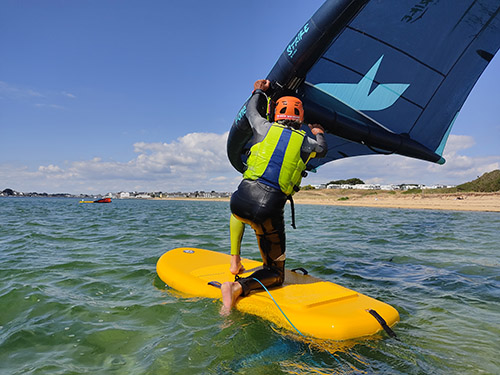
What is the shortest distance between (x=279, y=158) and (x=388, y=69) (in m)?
3.46

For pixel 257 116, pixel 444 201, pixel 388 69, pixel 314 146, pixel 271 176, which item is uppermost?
pixel 388 69

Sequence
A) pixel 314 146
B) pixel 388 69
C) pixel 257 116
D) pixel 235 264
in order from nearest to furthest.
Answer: pixel 314 146 < pixel 257 116 < pixel 235 264 < pixel 388 69

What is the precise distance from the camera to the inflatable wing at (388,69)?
420 centimetres

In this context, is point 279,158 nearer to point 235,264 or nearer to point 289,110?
point 289,110

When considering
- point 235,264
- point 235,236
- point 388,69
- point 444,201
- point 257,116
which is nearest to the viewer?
point 257,116

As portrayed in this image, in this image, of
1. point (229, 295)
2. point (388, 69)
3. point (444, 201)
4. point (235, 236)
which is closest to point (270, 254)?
point (235, 236)

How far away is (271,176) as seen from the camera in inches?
112

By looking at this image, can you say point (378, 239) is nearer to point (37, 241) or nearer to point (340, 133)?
point (340, 133)

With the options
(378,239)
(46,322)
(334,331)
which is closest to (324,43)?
(334,331)

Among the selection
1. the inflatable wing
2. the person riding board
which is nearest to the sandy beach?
the inflatable wing

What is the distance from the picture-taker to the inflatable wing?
4199 mm

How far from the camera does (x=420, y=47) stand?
4.79 meters

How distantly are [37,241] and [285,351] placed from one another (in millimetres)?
7426

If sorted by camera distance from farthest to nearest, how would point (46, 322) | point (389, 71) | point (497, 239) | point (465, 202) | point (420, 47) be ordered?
point (465, 202)
point (497, 239)
point (389, 71)
point (420, 47)
point (46, 322)
